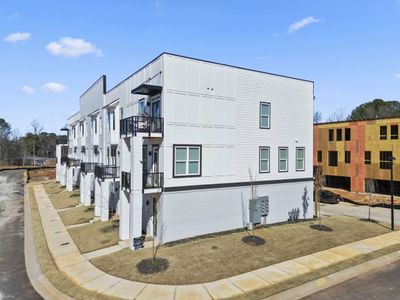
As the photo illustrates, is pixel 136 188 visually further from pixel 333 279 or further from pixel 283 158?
pixel 283 158

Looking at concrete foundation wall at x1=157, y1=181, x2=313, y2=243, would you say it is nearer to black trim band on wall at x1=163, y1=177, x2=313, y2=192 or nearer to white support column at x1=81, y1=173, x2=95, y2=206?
black trim band on wall at x1=163, y1=177, x2=313, y2=192

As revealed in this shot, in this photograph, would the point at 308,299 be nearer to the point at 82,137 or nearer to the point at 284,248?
→ the point at 284,248

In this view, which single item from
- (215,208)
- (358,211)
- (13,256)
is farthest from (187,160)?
(358,211)

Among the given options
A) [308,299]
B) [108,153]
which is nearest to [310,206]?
[308,299]

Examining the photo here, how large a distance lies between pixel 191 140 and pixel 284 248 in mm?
8152

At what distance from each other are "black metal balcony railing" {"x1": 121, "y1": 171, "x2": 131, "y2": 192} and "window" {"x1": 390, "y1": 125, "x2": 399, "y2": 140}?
3343cm

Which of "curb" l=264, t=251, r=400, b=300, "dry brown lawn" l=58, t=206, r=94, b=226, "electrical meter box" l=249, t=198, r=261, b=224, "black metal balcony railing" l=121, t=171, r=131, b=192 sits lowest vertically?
"dry brown lawn" l=58, t=206, r=94, b=226

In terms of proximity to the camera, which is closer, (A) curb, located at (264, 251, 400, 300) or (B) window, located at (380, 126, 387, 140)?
(A) curb, located at (264, 251, 400, 300)

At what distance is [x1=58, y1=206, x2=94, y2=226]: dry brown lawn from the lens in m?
22.5

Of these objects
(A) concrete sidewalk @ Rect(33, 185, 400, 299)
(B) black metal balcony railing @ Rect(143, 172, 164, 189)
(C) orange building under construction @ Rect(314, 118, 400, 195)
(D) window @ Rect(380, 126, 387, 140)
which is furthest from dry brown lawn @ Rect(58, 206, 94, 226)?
(D) window @ Rect(380, 126, 387, 140)

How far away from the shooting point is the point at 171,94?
16578 millimetres

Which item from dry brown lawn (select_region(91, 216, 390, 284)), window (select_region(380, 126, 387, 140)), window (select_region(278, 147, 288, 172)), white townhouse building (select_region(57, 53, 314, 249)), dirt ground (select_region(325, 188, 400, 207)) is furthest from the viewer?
window (select_region(380, 126, 387, 140))

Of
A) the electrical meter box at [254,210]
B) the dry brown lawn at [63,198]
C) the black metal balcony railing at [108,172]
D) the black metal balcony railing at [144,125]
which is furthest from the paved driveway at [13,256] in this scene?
the electrical meter box at [254,210]

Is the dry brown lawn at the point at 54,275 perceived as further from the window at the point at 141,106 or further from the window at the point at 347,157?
the window at the point at 347,157
